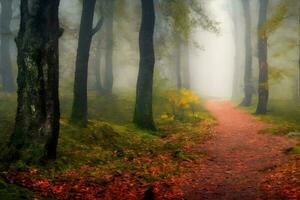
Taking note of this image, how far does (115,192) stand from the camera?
770 centimetres

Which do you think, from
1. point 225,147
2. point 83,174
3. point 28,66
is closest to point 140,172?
point 83,174

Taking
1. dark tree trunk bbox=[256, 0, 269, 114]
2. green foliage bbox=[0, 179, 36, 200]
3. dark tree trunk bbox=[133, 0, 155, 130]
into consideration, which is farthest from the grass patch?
dark tree trunk bbox=[256, 0, 269, 114]

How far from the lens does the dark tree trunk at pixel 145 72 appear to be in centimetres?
1617

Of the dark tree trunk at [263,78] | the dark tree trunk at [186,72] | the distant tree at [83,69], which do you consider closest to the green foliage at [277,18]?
the dark tree trunk at [263,78]

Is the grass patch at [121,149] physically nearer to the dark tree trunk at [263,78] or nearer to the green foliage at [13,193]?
the green foliage at [13,193]

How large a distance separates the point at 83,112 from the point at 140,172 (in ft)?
17.8

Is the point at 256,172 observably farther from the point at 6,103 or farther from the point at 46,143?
the point at 6,103

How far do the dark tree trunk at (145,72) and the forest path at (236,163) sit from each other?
3227mm

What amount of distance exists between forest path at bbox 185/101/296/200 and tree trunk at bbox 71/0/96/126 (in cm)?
481

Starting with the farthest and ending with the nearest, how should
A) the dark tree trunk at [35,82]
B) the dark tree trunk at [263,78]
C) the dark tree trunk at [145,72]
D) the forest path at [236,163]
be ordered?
the dark tree trunk at [263,78] < the dark tree trunk at [145,72] < the dark tree trunk at [35,82] < the forest path at [236,163]

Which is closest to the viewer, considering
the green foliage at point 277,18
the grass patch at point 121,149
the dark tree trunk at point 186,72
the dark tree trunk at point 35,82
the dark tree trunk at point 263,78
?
the dark tree trunk at point 35,82

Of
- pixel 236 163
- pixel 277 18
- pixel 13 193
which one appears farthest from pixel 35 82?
pixel 277 18

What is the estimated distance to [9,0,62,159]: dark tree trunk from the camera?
8.73m

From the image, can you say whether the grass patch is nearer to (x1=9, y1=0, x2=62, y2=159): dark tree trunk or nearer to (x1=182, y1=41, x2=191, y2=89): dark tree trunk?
(x1=9, y1=0, x2=62, y2=159): dark tree trunk
